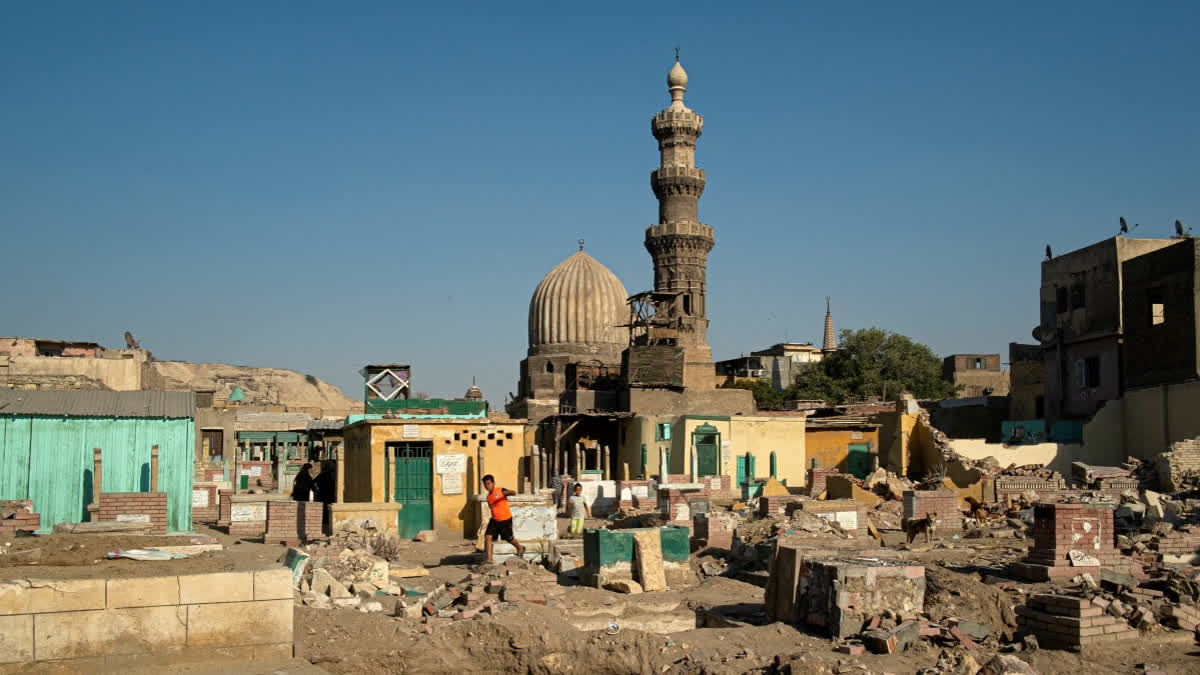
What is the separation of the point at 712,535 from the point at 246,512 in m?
7.55

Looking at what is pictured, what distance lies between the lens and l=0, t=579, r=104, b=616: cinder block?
7.52m

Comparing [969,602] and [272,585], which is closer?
[272,585]

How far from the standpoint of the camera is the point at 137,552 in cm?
938

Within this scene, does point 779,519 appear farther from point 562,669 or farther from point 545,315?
point 545,315

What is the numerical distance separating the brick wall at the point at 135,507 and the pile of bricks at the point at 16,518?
734mm

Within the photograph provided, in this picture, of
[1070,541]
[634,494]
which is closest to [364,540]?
[634,494]

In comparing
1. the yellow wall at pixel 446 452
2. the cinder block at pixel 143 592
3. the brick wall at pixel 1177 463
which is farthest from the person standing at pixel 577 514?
the brick wall at pixel 1177 463

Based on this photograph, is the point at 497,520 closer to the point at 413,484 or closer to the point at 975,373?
the point at 413,484

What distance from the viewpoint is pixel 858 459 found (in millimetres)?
30172

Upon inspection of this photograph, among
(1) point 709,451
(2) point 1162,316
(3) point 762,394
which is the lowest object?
(1) point 709,451

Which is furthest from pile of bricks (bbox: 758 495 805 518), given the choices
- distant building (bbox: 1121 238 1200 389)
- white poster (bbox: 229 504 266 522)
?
distant building (bbox: 1121 238 1200 389)

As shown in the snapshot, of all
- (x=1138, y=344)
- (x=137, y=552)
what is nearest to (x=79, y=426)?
(x=137, y=552)

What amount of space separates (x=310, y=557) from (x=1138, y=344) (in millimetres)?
23528

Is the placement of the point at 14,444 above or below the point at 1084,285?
below
